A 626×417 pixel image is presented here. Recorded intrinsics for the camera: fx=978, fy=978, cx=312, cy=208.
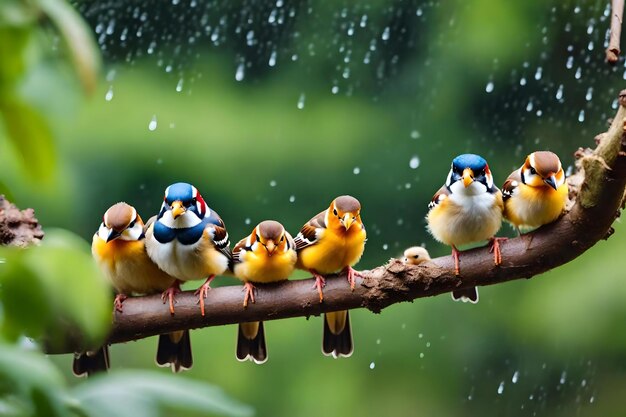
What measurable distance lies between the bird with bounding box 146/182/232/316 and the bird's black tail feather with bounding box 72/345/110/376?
26 cm

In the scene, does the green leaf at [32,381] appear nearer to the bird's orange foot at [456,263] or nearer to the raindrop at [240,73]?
the bird's orange foot at [456,263]

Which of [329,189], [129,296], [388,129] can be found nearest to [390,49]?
[388,129]

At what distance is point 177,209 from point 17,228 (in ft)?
1.04

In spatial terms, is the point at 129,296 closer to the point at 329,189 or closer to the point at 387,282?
the point at 387,282

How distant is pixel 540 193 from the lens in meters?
1.85

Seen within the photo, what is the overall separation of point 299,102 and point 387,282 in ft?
9.43

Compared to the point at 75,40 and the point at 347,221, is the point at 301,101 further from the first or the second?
the point at 75,40

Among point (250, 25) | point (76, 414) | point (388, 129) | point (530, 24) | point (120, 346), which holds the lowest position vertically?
point (76, 414)

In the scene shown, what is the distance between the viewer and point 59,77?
1.27ft

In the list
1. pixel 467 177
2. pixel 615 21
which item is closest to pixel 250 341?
pixel 467 177

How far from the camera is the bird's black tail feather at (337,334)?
2201 millimetres

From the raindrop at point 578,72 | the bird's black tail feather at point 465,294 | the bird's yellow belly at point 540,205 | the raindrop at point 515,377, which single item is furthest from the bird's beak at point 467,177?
the raindrop at point 578,72

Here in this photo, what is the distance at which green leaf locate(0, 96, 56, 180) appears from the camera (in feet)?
1.26

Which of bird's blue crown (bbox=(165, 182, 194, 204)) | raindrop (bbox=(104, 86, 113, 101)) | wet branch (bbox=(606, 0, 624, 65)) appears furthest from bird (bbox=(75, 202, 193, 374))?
raindrop (bbox=(104, 86, 113, 101))
